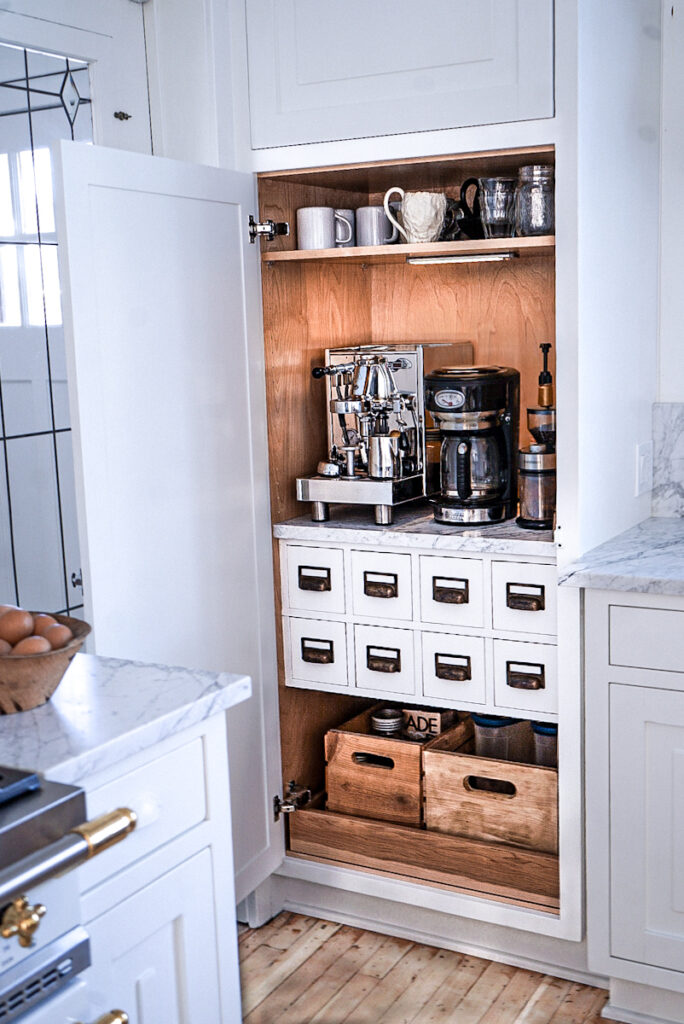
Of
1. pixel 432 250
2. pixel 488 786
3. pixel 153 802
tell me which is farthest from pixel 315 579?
Answer: pixel 153 802

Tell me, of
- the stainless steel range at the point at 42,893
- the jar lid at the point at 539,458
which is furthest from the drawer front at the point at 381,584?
the stainless steel range at the point at 42,893

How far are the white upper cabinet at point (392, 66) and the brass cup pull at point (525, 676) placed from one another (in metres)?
1.12

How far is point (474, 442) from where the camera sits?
8.52ft

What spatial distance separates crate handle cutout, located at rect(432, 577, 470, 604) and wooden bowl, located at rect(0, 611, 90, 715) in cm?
110

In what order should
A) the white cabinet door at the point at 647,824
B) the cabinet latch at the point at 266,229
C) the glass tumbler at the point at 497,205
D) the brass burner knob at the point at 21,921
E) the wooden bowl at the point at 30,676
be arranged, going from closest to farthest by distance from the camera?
the brass burner knob at the point at 21,921
the wooden bowl at the point at 30,676
the white cabinet door at the point at 647,824
the glass tumbler at the point at 497,205
the cabinet latch at the point at 266,229

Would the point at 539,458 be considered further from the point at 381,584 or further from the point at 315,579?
the point at 315,579

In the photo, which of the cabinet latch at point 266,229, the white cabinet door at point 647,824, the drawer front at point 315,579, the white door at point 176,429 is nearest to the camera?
the white door at point 176,429

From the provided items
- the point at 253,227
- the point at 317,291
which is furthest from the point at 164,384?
the point at 317,291

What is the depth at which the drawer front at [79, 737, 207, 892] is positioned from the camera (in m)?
1.40

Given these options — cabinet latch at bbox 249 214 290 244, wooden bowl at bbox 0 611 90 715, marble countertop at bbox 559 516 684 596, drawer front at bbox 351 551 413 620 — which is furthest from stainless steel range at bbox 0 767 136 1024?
cabinet latch at bbox 249 214 290 244

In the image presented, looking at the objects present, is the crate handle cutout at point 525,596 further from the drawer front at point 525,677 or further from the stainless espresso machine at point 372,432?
the stainless espresso machine at point 372,432

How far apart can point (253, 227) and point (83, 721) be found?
141 cm

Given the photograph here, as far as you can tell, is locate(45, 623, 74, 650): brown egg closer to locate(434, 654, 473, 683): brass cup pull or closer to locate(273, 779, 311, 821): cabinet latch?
locate(434, 654, 473, 683): brass cup pull

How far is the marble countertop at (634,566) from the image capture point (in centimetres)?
216
